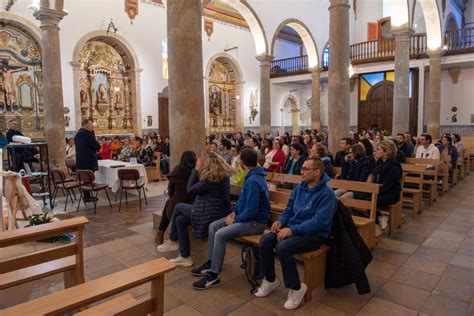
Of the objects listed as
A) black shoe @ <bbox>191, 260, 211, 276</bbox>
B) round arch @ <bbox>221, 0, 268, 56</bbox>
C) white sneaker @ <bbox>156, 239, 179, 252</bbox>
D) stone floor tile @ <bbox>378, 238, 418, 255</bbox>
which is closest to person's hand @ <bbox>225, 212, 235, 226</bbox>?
black shoe @ <bbox>191, 260, 211, 276</bbox>

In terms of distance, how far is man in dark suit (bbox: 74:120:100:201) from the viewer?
7121 millimetres

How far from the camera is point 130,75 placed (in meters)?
15.8

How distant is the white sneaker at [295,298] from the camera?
3.04m

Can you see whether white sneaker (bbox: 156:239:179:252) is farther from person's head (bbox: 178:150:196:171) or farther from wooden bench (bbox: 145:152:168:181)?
wooden bench (bbox: 145:152:168:181)

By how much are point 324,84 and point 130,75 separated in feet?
38.5

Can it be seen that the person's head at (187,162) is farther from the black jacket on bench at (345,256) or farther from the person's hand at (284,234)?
the black jacket on bench at (345,256)

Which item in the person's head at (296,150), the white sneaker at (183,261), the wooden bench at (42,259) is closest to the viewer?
the wooden bench at (42,259)

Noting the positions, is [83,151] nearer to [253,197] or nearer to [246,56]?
[253,197]

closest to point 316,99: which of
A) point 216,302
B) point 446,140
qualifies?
point 446,140

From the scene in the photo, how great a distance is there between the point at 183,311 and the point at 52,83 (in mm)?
7819

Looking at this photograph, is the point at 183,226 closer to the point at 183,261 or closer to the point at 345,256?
the point at 183,261

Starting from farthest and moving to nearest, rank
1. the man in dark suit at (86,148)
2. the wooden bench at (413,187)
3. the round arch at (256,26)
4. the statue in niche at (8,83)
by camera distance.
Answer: the round arch at (256,26)
the statue in niche at (8,83)
the man in dark suit at (86,148)
the wooden bench at (413,187)

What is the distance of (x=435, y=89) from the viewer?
45.4ft

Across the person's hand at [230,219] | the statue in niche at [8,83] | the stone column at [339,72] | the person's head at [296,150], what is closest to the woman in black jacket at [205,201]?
the person's hand at [230,219]
